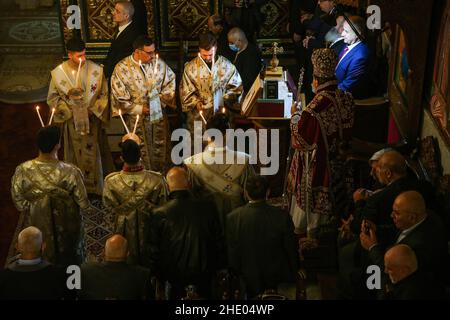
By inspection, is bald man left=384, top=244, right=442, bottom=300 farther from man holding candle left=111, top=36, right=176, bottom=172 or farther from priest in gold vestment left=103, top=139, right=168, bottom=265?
man holding candle left=111, top=36, right=176, bottom=172

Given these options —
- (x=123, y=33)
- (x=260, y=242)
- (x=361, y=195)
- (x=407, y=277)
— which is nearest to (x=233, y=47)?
Result: (x=123, y=33)

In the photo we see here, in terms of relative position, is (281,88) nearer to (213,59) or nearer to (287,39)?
(213,59)

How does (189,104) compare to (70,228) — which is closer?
(70,228)

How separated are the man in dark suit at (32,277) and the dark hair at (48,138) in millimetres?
1348

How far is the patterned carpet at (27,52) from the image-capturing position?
13.5 m

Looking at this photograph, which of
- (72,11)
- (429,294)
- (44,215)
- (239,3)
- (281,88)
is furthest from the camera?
(72,11)

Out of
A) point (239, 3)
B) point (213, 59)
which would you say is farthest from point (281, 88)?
point (239, 3)

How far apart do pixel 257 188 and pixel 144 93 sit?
3.21m

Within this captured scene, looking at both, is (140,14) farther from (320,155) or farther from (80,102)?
(320,155)

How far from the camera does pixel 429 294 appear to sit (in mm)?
6449

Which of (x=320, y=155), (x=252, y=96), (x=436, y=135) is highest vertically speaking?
(x=252, y=96)

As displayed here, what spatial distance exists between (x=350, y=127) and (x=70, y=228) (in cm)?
267

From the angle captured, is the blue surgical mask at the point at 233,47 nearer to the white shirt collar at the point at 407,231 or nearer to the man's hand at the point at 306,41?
the man's hand at the point at 306,41

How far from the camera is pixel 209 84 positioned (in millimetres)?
10477
